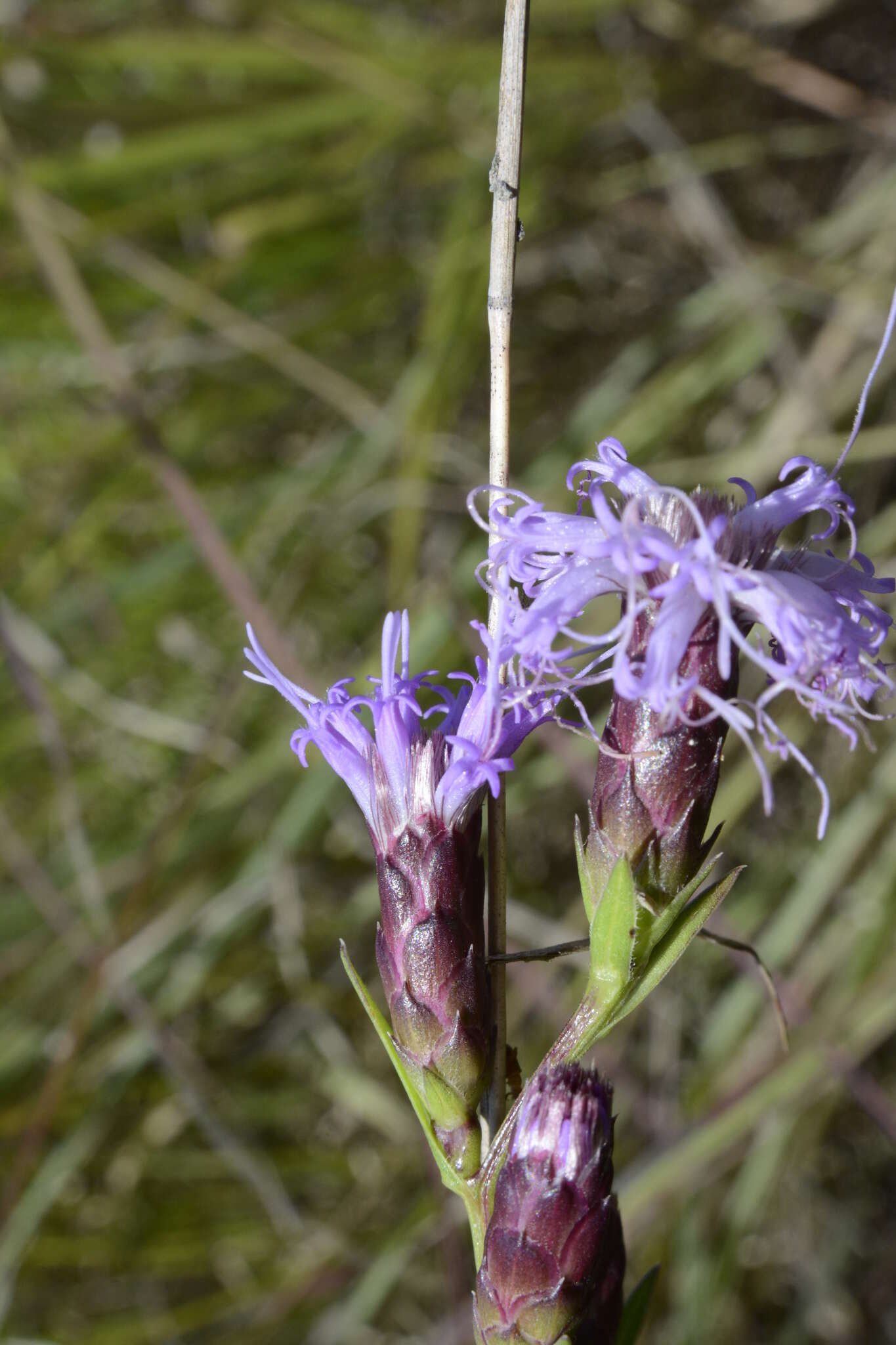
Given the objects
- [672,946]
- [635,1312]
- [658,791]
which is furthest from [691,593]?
[635,1312]

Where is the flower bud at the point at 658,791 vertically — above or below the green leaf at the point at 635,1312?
above

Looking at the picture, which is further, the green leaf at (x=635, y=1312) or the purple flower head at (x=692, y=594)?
the green leaf at (x=635, y=1312)

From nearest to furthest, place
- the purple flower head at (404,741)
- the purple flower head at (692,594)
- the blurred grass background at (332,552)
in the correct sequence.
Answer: the purple flower head at (692,594)
the purple flower head at (404,741)
the blurred grass background at (332,552)

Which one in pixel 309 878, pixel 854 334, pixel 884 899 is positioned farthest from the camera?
pixel 309 878

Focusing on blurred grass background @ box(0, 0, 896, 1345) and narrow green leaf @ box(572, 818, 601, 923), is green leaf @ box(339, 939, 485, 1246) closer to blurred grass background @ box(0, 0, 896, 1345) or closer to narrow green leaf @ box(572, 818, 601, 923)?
narrow green leaf @ box(572, 818, 601, 923)

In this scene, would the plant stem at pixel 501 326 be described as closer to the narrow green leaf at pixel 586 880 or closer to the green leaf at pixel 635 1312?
the narrow green leaf at pixel 586 880

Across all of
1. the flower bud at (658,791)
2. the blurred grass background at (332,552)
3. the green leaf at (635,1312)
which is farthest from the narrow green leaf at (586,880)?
the blurred grass background at (332,552)

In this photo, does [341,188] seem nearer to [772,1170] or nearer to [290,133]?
[290,133]

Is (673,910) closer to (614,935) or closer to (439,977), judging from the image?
(614,935)

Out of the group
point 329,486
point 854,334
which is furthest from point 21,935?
point 854,334
